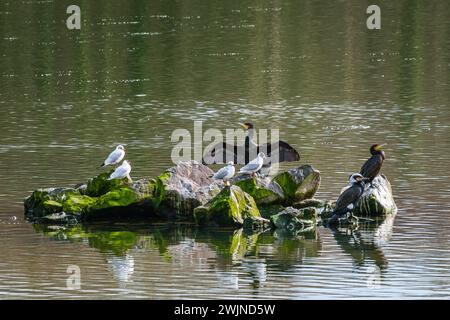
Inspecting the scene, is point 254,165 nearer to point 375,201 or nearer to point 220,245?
point 375,201

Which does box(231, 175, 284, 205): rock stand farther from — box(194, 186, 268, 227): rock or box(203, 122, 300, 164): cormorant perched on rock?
box(203, 122, 300, 164): cormorant perched on rock

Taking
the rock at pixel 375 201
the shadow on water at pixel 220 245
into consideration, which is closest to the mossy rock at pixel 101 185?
the shadow on water at pixel 220 245

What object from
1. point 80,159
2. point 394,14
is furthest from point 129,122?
point 394,14

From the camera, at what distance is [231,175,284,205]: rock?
36000 mm

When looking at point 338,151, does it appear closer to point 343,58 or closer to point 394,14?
point 343,58

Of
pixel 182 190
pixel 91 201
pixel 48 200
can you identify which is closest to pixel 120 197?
pixel 91 201

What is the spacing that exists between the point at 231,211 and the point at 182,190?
1.49m

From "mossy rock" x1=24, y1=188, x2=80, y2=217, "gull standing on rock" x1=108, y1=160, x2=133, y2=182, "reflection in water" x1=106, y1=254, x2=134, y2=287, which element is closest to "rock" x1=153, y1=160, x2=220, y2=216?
"gull standing on rock" x1=108, y1=160, x2=133, y2=182

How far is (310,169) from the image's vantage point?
36438 millimetres

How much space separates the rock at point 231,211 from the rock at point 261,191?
71 centimetres

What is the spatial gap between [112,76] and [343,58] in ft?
38.2

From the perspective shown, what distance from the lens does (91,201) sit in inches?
1428

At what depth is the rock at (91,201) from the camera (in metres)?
35.8

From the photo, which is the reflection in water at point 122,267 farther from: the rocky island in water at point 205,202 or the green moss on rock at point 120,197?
the rocky island in water at point 205,202
